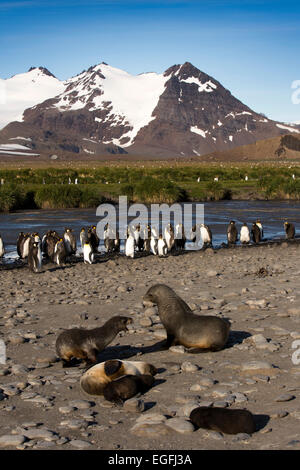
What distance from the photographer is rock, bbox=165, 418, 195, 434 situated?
494cm

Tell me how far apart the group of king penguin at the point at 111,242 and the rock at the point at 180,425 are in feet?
34.8

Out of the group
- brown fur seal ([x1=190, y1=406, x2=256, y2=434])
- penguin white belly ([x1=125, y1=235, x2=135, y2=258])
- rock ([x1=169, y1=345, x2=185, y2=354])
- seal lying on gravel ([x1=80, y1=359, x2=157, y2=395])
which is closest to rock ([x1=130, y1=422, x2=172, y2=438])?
brown fur seal ([x1=190, y1=406, x2=256, y2=434])

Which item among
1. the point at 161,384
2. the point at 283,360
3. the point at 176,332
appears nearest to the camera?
the point at 161,384

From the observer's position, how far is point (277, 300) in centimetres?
980

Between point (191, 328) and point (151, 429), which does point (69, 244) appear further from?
point (151, 429)

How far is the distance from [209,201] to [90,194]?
805 centimetres

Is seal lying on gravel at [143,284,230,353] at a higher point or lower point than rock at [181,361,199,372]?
higher

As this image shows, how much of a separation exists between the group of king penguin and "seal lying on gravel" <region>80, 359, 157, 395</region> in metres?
9.40

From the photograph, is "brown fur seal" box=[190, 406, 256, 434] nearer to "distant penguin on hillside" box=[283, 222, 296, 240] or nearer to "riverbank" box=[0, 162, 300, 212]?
"distant penguin on hillside" box=[283, 222, 296, 240]

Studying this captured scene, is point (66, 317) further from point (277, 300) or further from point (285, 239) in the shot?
point (285, 239)

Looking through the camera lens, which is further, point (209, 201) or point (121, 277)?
point (209, 201)

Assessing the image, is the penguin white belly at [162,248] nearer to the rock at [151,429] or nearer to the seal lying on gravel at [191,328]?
the seal lying on gravel at [191,328]

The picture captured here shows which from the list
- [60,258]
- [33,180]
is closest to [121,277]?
[60,258]

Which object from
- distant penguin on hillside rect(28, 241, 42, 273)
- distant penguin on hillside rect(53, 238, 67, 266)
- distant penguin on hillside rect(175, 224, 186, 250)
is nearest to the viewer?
distant penguin on hillside rect(28, 241, 42, 273)
